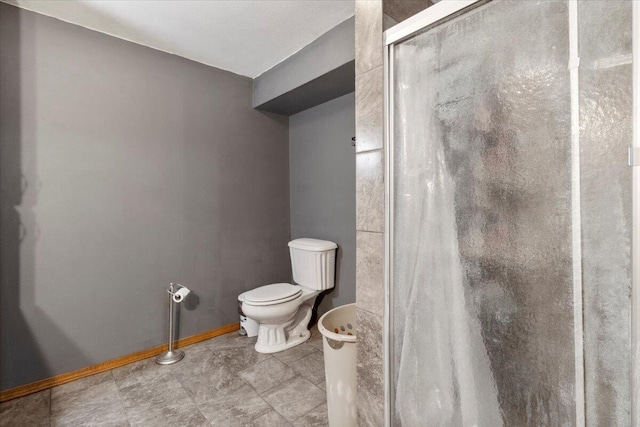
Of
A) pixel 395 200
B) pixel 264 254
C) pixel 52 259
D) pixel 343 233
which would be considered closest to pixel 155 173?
pixel 52 259

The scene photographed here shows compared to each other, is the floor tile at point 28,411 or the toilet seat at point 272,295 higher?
the toilet seat at point 272,295

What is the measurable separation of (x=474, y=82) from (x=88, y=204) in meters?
2.33

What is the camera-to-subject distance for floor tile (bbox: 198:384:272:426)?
1621 mm

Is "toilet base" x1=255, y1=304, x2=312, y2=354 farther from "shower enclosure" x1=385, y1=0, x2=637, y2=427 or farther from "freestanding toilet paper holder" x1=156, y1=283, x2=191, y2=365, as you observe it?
"shower enclosure" x1=385, y1=0, x2=637, y2=427

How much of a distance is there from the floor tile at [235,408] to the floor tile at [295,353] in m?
0.40

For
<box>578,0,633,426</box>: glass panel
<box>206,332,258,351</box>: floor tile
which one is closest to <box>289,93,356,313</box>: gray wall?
<box>206,332,258,351</box>: floor tile

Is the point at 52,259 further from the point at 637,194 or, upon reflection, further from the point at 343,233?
the point at 637,194

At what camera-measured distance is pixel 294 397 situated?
1802mm

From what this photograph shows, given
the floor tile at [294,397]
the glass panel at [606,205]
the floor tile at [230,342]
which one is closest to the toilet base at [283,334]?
the floor tile at [230,342]

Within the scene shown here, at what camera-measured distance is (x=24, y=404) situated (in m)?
1.77

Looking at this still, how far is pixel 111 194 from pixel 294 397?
5.96 ft

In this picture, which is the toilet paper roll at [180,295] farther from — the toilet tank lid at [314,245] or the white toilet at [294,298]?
the toilet tank lid at [314,245]

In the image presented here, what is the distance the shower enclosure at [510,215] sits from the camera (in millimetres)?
728

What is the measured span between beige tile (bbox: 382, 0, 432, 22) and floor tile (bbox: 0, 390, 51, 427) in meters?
2.60
